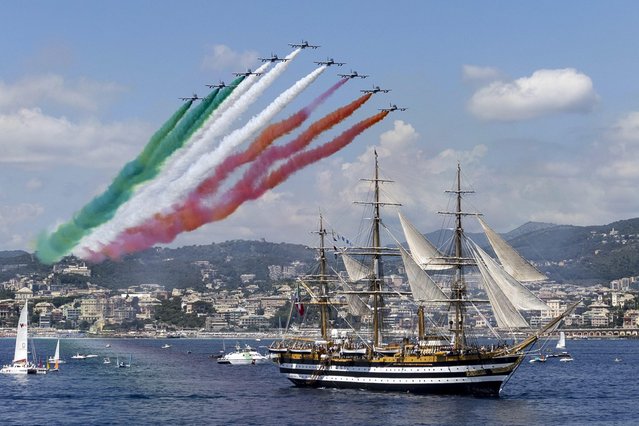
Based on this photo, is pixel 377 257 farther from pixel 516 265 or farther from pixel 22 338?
pixel 22 338

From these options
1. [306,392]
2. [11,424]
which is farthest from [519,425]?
[11,424]

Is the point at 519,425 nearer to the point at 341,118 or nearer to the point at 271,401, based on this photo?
the point at 271,401

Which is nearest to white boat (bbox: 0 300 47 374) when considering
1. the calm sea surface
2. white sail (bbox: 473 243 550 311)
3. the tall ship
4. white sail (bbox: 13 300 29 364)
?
white sail (bbox: 13 300 29 364)

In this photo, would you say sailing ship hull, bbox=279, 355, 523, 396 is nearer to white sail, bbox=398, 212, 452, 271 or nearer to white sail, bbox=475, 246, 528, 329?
white sail, bbox=475, 246, 528, 329

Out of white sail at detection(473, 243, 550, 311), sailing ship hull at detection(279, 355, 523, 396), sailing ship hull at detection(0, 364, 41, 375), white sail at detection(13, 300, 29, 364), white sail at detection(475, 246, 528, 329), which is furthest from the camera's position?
sailing ship hull at detection(0, 364, 41, 375)

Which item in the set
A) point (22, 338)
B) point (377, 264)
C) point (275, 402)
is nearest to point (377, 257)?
point (377, 264)

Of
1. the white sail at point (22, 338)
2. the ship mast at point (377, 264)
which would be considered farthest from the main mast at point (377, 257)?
the white sail at point (22, 338)
